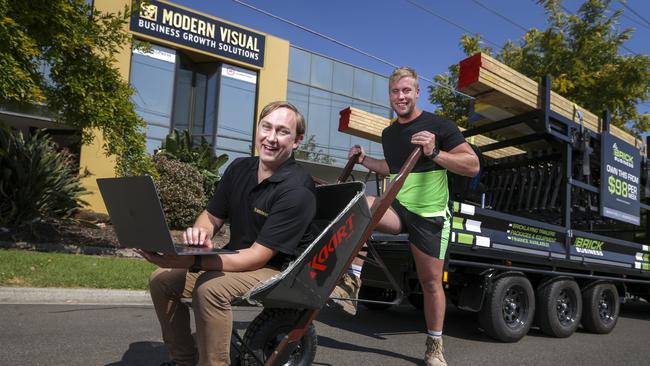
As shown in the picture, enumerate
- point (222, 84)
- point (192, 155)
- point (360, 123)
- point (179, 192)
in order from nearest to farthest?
point (360, 123)
point (179, 192)
point (192, 155)
point (222, 84)

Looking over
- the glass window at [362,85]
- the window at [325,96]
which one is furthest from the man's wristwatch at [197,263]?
the glass window at [362,85]

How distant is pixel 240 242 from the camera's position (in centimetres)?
267

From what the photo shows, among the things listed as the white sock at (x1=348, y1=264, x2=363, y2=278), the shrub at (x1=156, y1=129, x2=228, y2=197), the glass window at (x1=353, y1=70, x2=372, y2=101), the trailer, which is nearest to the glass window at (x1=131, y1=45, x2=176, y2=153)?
the shrub at (x1=156, y1=129, x2=228, y2=197)

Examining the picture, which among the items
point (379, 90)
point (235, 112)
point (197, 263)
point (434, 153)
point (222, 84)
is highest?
point (379, 90)

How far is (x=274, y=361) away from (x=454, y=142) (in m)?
2.03

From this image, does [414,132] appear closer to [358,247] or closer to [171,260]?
[358,247]

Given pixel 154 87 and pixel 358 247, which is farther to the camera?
pixel 154 87

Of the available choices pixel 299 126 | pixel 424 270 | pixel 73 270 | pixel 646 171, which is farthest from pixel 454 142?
pixel 73 270

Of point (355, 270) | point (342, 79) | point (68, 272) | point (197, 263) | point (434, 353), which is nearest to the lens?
point (197, 263)

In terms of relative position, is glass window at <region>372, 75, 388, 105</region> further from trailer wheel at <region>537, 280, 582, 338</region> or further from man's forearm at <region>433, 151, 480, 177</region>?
man's forearm at <region>433, 151, 480, 177</region>

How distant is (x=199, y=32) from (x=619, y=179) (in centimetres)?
1607

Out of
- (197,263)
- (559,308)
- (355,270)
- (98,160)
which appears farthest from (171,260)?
(98,160)

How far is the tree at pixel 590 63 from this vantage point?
39.7ft

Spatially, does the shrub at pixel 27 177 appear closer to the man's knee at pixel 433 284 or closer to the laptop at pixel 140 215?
the man's knee at pixel 433 284
